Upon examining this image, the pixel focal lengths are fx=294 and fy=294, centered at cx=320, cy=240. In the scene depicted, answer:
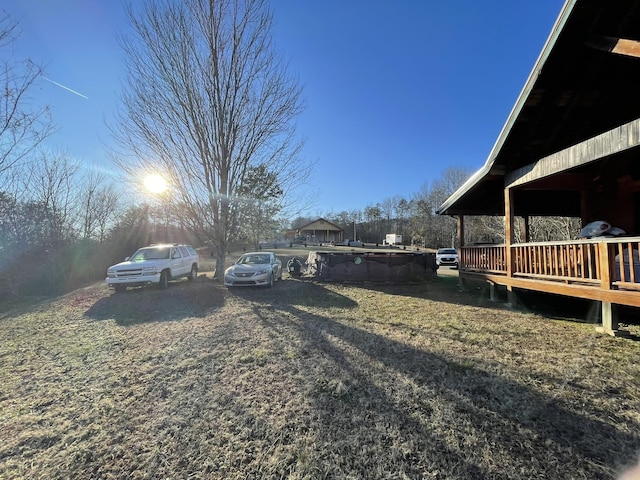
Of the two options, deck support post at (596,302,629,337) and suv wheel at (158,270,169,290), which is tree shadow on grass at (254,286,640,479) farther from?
suv wheel at (158,270,169,290)

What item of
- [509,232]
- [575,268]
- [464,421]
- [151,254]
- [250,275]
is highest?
[509,232]

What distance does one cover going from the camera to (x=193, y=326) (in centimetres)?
605

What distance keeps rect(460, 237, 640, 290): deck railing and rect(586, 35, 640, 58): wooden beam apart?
2.94 metres

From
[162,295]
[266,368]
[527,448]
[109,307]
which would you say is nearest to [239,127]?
[162,295]

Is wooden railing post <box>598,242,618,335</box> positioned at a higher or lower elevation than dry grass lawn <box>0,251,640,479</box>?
higher

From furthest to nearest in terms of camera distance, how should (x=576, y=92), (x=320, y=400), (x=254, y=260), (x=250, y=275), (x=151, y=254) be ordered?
1. (x=254, y=260)
2. (x=151, y=254)
3. (x=250, y=275)
4. (x=576, y=92)
5. (x=320, y=400)

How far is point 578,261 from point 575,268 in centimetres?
35

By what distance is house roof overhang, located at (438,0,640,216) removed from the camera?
5.31 m

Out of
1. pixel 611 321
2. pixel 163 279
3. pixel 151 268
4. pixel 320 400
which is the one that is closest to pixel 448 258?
pixel 611 321

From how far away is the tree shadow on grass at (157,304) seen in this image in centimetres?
694

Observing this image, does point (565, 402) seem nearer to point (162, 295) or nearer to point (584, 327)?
point (584, 327)

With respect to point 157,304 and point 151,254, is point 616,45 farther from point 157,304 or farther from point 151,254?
point 151,254

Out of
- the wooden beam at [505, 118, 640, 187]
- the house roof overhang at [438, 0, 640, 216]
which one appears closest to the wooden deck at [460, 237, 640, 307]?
the wooden beam at [505, 118, 640, 187]

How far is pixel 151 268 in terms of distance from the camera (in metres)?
10.1
